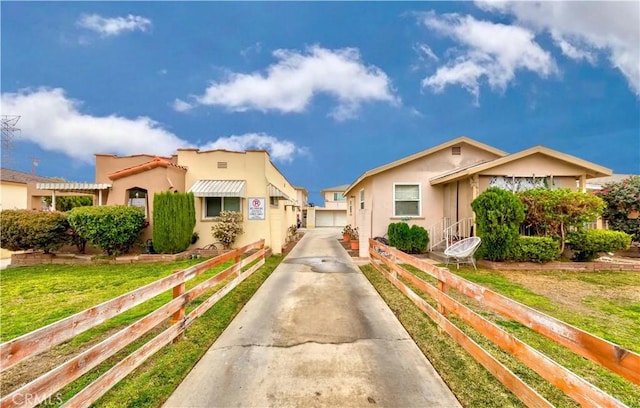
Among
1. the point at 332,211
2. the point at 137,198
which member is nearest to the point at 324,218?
the point at 332,211

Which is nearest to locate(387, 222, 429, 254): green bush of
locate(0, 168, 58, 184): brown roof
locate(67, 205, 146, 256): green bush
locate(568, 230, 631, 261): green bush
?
locate(568, 230, 631, 261): green bush

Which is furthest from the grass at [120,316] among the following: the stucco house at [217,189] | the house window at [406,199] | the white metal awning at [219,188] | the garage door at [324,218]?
the garage door at [324,218]

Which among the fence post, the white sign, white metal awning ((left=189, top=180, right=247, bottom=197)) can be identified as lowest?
the fence post

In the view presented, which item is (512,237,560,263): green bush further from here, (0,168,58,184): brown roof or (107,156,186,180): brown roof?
(0,168,58,184): brown roof

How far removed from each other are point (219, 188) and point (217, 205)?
106cm

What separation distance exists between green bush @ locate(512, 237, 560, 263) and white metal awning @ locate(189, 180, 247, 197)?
1054 centimetres

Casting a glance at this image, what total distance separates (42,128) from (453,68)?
26942 millimetres

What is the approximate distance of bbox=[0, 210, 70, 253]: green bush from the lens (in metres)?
10.6

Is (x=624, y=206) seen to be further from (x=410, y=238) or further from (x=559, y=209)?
(x=410, y=238)

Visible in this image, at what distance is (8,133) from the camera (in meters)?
24.0

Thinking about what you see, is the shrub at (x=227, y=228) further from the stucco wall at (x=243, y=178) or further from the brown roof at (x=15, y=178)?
the brown roof at (x=15, y=178)

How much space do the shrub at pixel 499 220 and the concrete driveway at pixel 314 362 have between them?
5.47 m

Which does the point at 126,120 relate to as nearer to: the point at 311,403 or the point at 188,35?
the point at 188,35

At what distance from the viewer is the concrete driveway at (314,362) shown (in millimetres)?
2807
